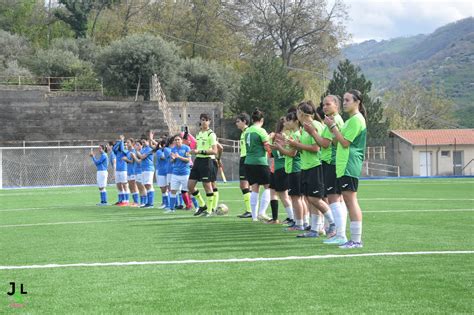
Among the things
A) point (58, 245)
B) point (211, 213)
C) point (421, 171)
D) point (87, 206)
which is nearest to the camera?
point (58, 245)

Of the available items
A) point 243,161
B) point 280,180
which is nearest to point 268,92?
point 243,161

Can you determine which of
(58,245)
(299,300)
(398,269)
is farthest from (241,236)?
(299,300)

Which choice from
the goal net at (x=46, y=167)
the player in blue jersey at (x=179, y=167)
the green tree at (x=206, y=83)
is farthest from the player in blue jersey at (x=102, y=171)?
the green tree at (x=206, y=83)

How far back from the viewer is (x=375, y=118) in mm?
61312

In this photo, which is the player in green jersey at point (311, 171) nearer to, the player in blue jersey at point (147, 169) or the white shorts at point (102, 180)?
the player in blue jersey at point (147, 169)

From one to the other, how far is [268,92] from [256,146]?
40534 mm

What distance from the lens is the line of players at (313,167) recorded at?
10.4m

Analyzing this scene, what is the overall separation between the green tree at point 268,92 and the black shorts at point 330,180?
143 feet

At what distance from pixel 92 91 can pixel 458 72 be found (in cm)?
13873

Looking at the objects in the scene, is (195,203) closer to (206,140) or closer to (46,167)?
(206,140)

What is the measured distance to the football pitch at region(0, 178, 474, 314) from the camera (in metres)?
6.73

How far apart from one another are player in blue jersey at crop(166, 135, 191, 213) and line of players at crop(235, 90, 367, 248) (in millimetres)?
1908

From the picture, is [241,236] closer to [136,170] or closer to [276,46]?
[136,170]

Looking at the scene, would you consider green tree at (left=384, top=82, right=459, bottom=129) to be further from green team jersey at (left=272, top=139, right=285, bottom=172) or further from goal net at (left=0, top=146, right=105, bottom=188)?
green team jersey at (left=272, top=139, right=285, bottom=172)
